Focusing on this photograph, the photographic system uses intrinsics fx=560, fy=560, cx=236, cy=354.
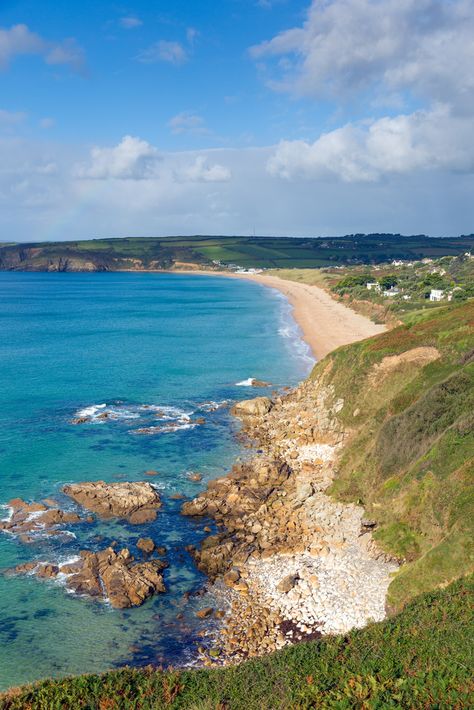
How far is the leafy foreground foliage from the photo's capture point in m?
17.0

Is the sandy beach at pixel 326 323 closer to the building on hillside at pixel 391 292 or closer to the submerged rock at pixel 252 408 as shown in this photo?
the building on hillside at pixel 391 292

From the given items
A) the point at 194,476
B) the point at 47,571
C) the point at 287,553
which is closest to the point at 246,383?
the point at 194,476

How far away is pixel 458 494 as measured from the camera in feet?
88.3

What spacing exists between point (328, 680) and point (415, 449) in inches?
690

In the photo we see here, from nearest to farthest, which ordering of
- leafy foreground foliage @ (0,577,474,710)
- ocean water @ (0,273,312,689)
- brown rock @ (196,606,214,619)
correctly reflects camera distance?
1. leafy foreground foliage @ (0,577,474,710)
2. ocean water @ (0,273,312,689)
3. brown rock @ (196,606,214,619)

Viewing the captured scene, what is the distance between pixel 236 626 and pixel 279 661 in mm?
5753

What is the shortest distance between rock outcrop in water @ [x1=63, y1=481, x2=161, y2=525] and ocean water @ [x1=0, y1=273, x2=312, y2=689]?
0.85 metres

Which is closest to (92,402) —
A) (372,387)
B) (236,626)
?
Answer: (372,387)

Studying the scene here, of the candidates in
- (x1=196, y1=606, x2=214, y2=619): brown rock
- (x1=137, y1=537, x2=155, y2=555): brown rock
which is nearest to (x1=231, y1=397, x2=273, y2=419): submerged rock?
(x1=137, y1=537, x2=155, y2=555): brown rock

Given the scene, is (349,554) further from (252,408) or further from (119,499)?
(252,408)

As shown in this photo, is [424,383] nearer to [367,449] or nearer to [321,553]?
[367,449]

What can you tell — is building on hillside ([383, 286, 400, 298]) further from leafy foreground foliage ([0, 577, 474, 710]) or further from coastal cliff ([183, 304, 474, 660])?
leafy foreground foliage ([0, 577, 474, 710])

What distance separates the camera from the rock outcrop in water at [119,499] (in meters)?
36.0

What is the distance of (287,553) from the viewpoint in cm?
3064
